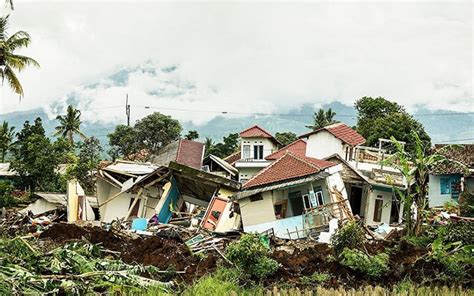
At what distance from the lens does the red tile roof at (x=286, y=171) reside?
879 inches

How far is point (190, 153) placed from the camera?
118 ft

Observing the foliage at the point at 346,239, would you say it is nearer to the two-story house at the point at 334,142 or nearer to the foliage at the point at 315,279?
the foliage at the point at 315,279

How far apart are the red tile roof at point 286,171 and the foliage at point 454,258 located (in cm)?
962

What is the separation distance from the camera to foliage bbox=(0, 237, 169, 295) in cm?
938

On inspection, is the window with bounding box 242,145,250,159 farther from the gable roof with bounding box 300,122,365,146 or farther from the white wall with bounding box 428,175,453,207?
the white wall with bounding box 428,175,453,207

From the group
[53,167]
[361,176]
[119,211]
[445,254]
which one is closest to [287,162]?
[361,176]

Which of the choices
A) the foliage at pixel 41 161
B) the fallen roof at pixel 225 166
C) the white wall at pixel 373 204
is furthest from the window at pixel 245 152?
the foliage at pixel 41 161

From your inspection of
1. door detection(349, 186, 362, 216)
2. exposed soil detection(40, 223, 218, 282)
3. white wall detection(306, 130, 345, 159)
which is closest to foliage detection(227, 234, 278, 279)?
exposed soil detection(40, 223, 218, 282)

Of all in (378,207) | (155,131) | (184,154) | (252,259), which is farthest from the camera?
(155,131)

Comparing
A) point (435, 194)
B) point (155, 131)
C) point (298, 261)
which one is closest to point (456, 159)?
point (435, 194)

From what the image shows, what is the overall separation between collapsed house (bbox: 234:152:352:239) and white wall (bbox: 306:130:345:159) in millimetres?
7015

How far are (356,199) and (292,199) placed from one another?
270 inches

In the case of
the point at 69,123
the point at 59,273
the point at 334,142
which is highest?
the point at 69,123

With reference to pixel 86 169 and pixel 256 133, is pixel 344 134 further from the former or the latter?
pixel 86 169
